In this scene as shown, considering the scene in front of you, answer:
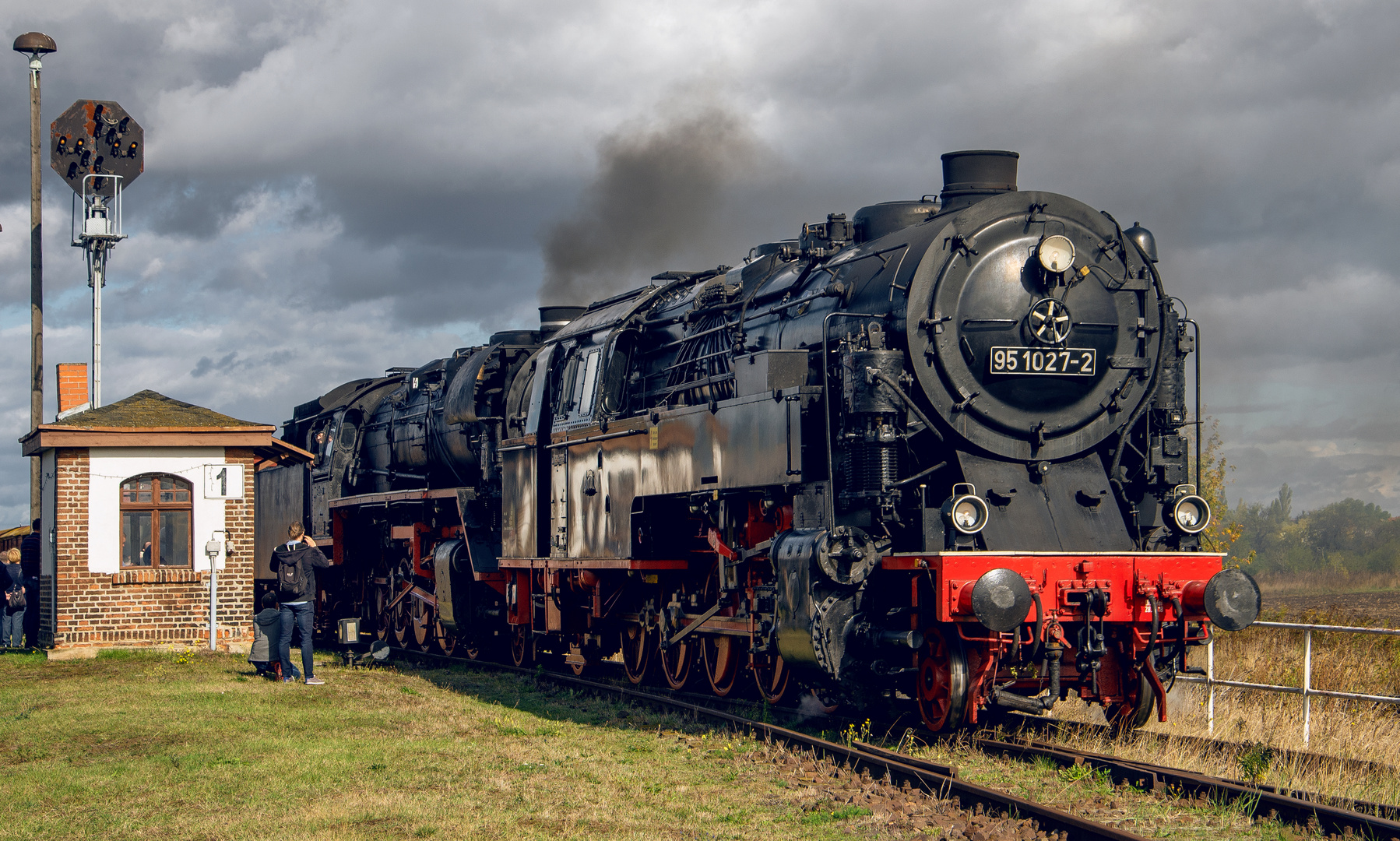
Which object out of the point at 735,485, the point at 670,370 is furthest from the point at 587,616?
the point at 735,485

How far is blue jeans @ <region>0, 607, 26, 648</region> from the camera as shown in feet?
59.9

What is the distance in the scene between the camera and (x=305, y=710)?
11477 millimetres

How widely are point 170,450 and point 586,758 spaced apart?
32.6 feet

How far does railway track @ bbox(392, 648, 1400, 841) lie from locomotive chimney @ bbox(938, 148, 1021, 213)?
156 inches

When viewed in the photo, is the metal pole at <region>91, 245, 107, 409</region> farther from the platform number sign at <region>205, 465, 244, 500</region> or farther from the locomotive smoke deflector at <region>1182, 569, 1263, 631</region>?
the locomotive smoke deflector at <region>1182, 569, 1263, 631</region>

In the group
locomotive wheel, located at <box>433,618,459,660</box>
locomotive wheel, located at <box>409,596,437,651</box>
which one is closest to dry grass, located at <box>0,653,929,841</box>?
locomotive wheel, located at <box>433,618,459,660</box>

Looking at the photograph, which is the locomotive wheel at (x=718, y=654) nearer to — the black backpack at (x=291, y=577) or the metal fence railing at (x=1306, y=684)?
the metal fence railing at (x=1306, y=684)

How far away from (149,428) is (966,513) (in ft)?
37.4

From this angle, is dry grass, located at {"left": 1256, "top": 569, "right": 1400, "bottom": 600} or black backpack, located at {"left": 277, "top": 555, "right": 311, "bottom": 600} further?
dry grass, located at {"left": 1256, "top": 569, "right": 1400, "bottom": 600}

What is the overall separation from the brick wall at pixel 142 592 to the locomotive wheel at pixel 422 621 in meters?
2.21

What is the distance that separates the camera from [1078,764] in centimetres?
837

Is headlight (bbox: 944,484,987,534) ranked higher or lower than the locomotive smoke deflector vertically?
higher

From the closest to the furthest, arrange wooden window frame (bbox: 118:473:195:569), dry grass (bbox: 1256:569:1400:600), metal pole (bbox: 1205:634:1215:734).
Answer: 1. metal pole (bbox: 1205:634:1215:734)
2. wooden window frame (bbox: 118:473:195:569)
3. dry grass (bbox: 1256:569:1400:600)

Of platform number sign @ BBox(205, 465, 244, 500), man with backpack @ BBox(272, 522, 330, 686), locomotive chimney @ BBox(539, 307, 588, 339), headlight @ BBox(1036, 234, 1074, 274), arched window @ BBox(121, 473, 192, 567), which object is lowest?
man with backpack @ BBox(272, 522, 330, 686)
